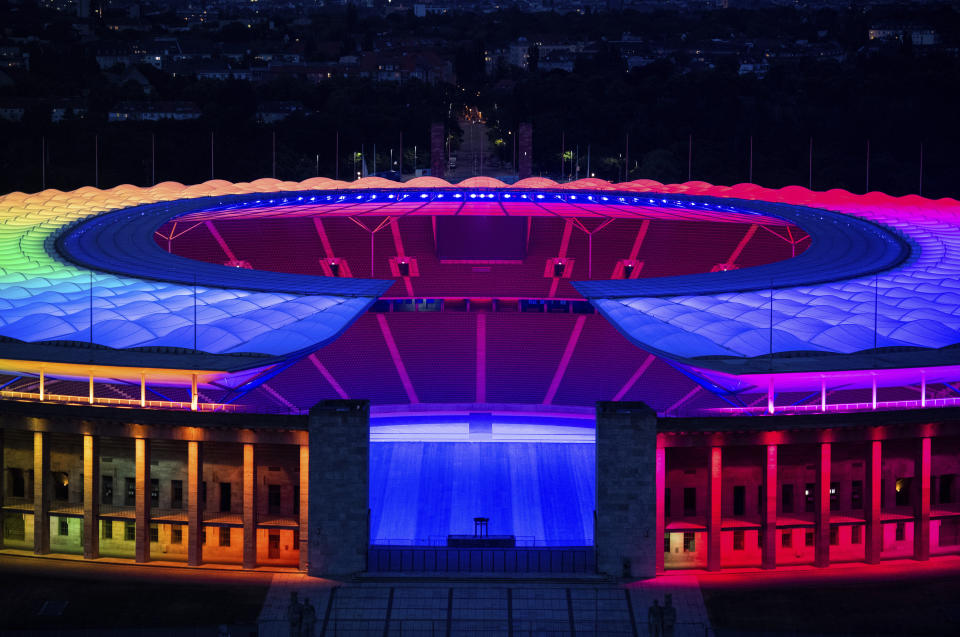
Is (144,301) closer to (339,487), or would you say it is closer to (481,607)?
(339,487)

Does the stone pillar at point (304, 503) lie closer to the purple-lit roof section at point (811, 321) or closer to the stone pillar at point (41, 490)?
the stone pillar at point (41, 490)

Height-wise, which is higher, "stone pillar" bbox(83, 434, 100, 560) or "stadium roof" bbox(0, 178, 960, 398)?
"stadium roof" bbox(0, 178, 960, 398)

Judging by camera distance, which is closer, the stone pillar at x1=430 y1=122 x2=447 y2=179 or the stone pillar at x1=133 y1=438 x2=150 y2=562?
the stone pillar at x1=133 y1=438 x2=150 y2=562

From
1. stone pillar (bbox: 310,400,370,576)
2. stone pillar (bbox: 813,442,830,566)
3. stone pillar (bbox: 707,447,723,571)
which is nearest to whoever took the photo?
stone pillar (bbox: 310,400,370,576)

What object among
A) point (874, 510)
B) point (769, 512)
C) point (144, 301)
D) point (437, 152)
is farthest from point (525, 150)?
point (769, 512)

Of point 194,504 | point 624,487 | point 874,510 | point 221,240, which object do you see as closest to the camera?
point 624,487

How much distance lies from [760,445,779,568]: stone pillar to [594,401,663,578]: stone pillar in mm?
4572

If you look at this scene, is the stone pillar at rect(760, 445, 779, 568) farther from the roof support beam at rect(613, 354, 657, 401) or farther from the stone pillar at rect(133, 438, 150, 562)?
the stone pillar at rect(133, 438, 150, 562)

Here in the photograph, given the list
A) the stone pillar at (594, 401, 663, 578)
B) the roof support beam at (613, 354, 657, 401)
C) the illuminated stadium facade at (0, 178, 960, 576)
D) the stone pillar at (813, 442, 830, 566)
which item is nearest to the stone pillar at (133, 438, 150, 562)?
the illuminated stadium facade at (0, 178, 960, 576)

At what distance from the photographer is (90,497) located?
193ft

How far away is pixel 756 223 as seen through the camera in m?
93.1

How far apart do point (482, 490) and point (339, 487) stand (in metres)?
10.1

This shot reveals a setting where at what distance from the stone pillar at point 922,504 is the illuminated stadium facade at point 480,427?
0.42ft

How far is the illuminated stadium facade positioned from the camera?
57469mm
